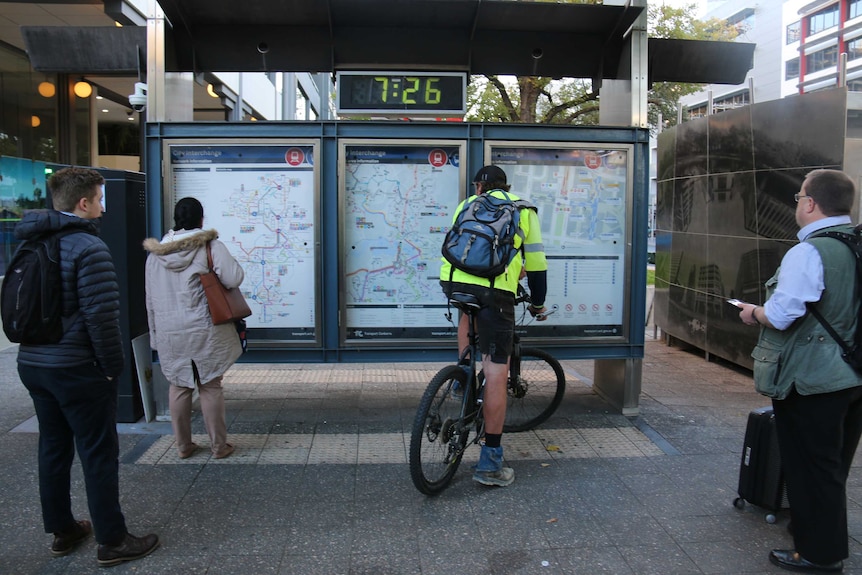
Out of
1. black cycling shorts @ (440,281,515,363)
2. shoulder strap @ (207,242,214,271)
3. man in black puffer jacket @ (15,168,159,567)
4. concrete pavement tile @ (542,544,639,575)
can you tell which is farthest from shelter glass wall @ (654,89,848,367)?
man in black puffer jacket @ (15,168,159,567)

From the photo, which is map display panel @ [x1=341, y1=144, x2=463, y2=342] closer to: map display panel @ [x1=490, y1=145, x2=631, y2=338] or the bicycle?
map display panel @ [x1=490, y1=145, x2=631, y2=338]

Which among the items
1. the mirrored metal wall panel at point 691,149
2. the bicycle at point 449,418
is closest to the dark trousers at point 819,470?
the bicycle at point 449,418

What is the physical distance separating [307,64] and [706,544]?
15.6 ft

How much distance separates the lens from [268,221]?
5348 millimetres

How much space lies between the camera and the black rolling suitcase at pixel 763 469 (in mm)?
3648

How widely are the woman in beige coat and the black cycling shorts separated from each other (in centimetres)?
156

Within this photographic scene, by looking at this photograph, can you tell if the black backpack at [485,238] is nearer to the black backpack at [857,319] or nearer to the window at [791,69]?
the black backpack at [857,319]

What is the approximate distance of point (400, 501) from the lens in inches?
154

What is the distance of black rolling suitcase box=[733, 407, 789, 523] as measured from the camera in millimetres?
3648

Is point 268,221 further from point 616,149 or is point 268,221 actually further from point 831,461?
point 831,461

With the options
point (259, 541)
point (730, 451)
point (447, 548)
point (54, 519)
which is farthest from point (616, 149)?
point (54, 519)

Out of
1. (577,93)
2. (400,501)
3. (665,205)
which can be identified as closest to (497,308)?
(400,501)

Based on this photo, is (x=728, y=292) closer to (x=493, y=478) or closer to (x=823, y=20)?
(x=493, y=478)

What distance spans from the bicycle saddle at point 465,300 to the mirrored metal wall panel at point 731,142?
453cm
